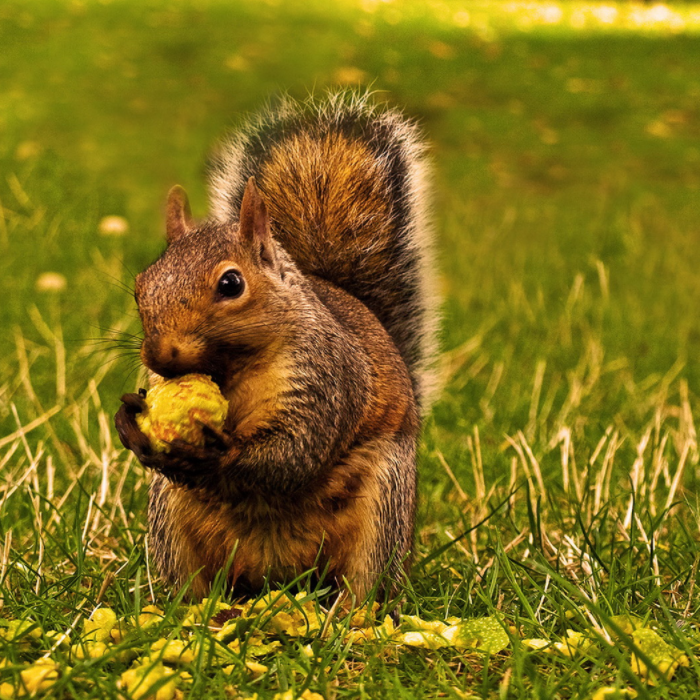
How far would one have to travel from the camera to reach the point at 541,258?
5227 mm

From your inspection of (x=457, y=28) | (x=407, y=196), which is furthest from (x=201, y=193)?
(x=457, y=28)

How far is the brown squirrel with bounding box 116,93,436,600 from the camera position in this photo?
1.72 meters

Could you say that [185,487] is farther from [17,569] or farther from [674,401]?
[674,401]

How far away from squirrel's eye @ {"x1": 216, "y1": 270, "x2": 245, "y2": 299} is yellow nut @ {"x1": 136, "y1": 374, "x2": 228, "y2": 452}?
15 centimetres

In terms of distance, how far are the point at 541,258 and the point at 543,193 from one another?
63.5 inches

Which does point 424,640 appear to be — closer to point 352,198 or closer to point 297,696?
point 297,696

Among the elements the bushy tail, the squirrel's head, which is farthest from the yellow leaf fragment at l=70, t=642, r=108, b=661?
the bushy tail

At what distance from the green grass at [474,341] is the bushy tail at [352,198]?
0.46 ft

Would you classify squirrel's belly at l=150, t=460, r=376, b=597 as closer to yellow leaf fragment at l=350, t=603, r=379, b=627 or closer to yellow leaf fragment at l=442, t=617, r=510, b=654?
yellow leaf fragment at l=350, t=603, r=379, b=627

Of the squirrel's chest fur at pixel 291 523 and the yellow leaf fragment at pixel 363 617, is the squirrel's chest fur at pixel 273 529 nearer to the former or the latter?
the squirrel's chest fur at pixel 291 523

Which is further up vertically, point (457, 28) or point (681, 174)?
point (457, 28)

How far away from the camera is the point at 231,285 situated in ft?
5.67

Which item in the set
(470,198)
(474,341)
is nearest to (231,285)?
(474,341)

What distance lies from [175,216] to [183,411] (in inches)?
18.2
